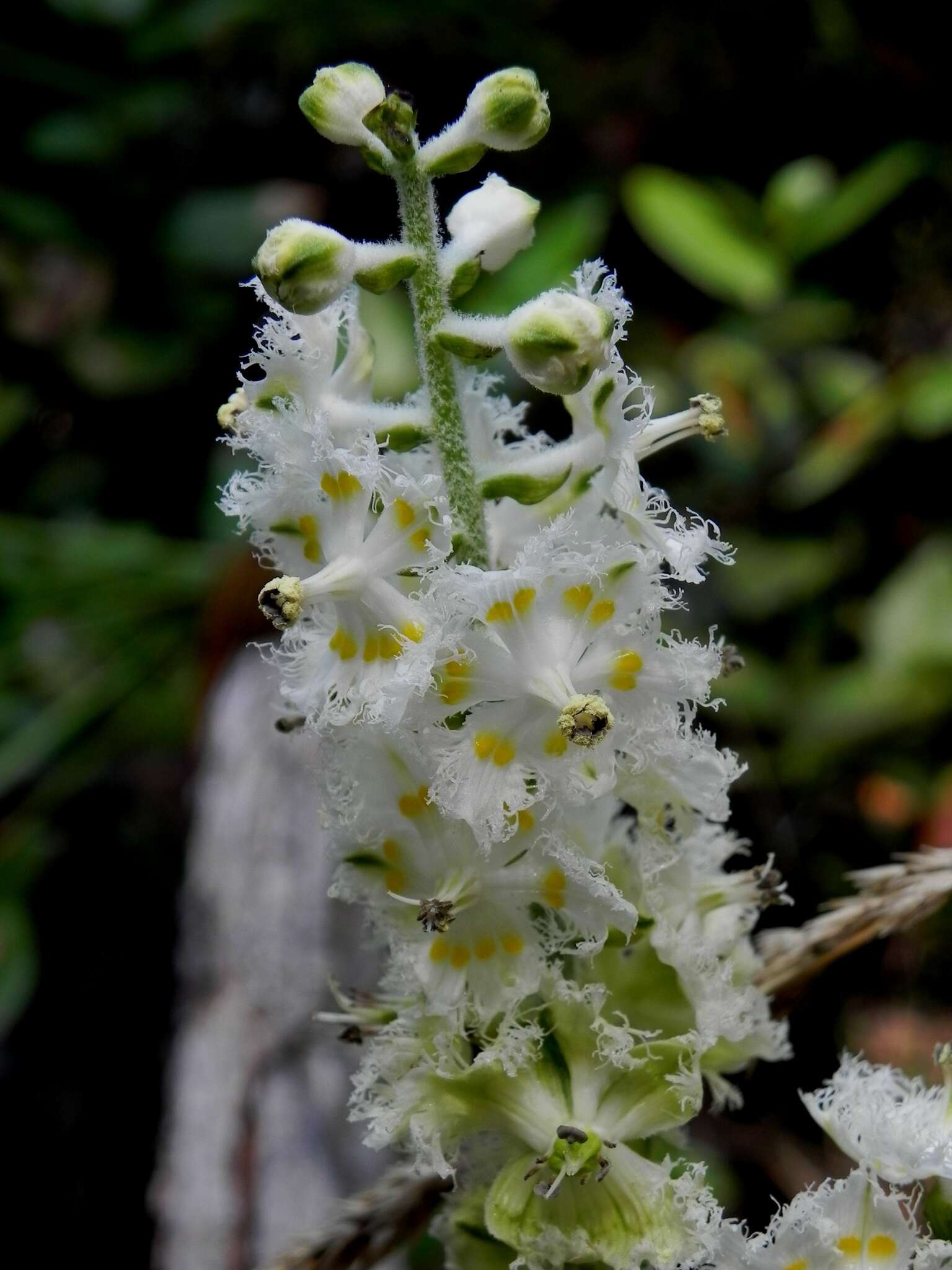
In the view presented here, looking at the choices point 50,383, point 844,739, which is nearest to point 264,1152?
point 844,739

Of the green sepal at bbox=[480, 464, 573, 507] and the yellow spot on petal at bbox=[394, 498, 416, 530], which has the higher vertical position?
the green sepal at bbox=[480, 464, 573, 507]

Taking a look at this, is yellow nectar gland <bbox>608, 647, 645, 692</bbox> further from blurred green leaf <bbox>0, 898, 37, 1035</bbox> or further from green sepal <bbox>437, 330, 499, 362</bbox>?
blurred green leaf <bbox>0, 898, 37, 1035</bbox>

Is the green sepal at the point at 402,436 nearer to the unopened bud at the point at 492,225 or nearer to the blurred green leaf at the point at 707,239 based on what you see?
the unopened bud at the point at 492,225

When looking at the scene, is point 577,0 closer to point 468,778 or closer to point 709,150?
point 709,150

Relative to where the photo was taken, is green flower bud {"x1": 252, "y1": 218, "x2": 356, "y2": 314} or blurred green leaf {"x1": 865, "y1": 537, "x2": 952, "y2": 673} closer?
green flower bud {"x1": 252, "y1": 218, "x2": 356, "y2": 314}

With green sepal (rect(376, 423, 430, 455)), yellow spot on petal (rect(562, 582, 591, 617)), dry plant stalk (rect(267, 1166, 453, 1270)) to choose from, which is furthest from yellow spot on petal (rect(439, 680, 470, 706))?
dry plant stalk (rect(267, 1166, 453, 1270))

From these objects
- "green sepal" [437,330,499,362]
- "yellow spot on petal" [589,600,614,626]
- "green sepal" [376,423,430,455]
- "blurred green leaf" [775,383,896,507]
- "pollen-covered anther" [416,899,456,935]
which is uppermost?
"blurred green leaf" [775,383,896,507]

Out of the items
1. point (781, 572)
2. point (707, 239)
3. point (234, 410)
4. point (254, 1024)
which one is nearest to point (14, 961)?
point (254, 1024)
